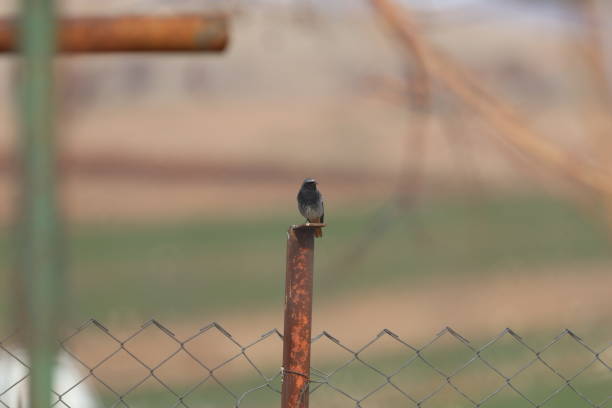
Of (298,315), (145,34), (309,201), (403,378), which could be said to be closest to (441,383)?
(403,378)

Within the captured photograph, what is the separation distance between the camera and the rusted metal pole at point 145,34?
0.44 m

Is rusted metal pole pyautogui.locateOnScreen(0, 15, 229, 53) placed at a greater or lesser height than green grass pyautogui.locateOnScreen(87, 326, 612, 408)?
greater

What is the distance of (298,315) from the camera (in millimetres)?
1076

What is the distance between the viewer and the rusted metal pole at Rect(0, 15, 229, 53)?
1.44 feet

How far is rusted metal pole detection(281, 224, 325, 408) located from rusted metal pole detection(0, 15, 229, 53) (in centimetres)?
60

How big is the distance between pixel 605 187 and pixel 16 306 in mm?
2765

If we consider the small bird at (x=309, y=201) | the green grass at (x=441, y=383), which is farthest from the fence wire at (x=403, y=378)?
the small bird at (x=309, y=201)

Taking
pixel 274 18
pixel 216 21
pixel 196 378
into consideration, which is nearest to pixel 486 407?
pixel 196 378

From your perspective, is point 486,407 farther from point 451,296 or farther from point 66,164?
point 66,164

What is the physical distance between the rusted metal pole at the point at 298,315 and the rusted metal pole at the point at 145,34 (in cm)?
60

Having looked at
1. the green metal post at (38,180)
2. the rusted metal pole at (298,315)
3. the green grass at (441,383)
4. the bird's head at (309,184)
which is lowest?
the green grass at (441,383)

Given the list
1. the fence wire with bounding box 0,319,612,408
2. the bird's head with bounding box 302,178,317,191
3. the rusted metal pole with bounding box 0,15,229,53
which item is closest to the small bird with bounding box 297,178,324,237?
the bird's head with bounding box 302,178,317,191

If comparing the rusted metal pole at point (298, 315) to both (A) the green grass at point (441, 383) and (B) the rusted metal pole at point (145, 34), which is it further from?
(A) the green grass at point (441, 383)

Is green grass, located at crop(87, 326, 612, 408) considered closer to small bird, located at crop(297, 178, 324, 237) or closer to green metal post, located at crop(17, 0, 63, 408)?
small bird, located at crop(297, 178, 324, 237)
